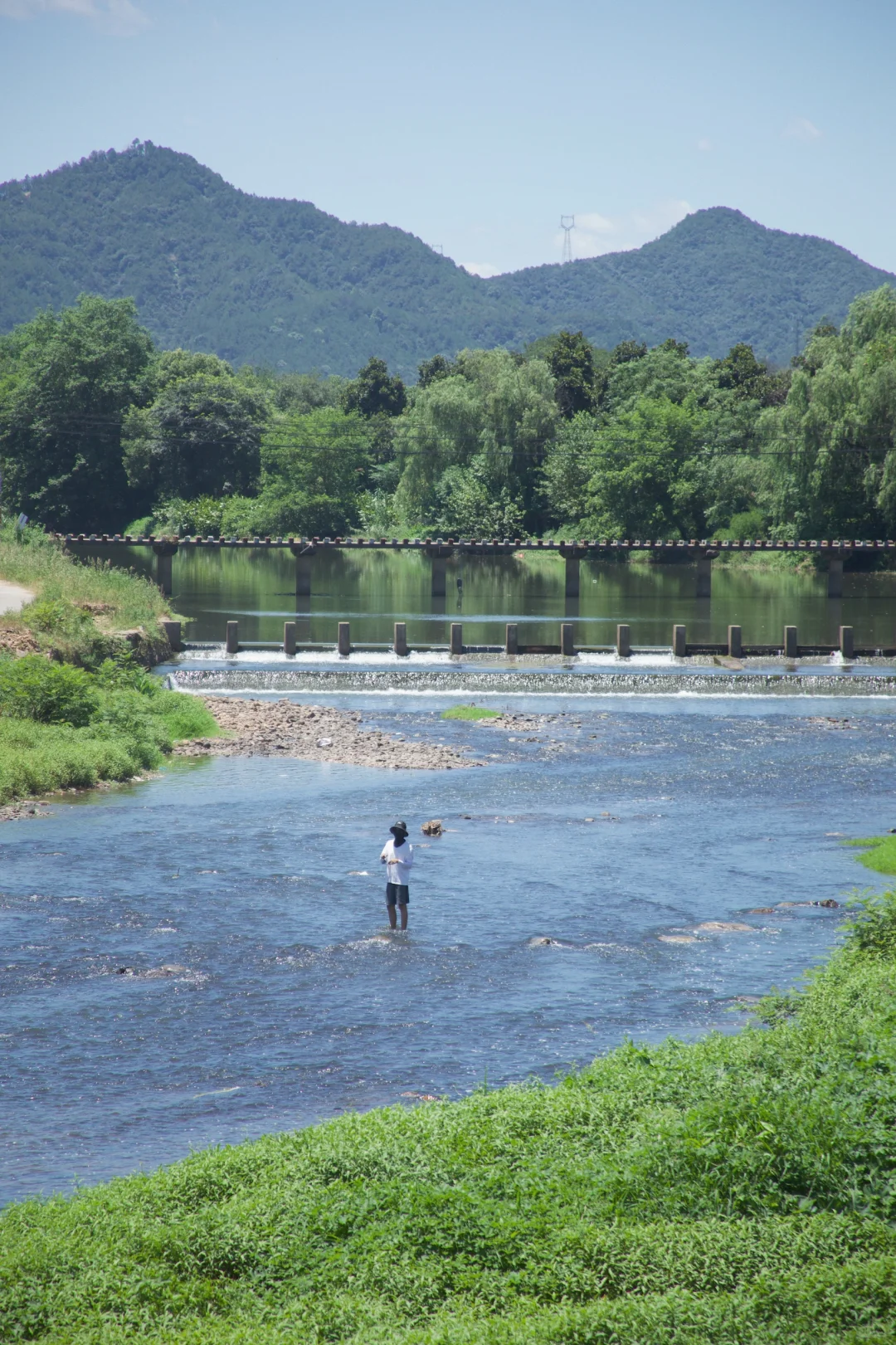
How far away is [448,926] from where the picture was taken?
1884 centimetres

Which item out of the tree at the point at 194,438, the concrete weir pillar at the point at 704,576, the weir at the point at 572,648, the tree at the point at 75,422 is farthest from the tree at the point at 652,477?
the weir at the point at 572,648

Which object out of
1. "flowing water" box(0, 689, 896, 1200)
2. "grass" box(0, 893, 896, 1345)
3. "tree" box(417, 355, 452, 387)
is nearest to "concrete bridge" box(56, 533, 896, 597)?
"flowing water" box(0, 689, 896, 1200)

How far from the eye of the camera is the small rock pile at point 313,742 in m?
31.8

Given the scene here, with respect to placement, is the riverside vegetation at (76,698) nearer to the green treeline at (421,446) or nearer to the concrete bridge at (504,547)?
the concrete bridge at (504,547)

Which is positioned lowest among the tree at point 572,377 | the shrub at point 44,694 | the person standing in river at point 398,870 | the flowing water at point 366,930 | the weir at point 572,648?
the flowing water at point 366,930

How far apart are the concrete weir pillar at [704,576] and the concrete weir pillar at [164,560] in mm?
24210

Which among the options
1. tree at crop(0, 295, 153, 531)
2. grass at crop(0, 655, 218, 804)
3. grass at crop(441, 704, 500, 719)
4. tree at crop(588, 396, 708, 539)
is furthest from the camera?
tree at crop(0, 295, 153, 531)

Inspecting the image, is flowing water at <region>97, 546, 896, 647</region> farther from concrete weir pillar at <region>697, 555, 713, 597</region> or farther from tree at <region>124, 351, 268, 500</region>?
tree at <region>124, 351, 268, 500</region>

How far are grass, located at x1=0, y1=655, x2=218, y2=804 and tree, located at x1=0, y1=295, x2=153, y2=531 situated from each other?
8620 centimetres

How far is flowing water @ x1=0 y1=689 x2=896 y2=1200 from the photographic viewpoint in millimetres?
13367

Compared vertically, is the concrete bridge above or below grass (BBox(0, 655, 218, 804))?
above

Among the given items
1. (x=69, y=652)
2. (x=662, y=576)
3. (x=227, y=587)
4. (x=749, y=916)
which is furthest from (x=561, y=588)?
(x=749, y=916)

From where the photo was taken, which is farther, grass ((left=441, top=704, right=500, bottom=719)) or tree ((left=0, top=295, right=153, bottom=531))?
tree ((left=0, top=295, right=153, bottom=531))

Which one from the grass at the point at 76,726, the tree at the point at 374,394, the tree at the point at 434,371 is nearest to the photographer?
the grass at the point at 76,726
